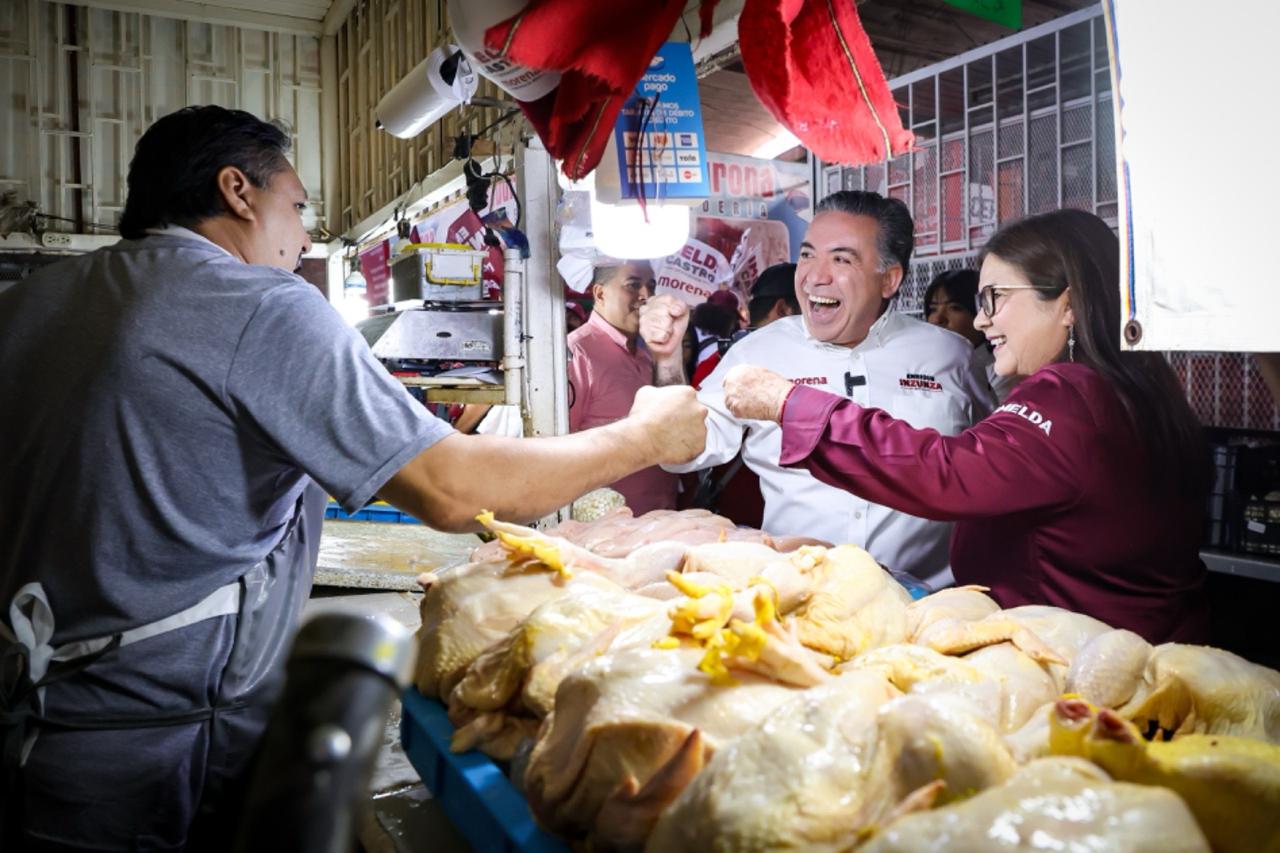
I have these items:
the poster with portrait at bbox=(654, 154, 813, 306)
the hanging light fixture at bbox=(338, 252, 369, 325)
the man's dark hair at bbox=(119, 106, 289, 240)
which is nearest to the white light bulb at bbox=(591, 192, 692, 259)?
the man's dark hair at bbox=(119, 106, 289, 240)

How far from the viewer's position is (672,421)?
2314 mm

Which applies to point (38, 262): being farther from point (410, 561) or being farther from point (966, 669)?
point (966, 669)

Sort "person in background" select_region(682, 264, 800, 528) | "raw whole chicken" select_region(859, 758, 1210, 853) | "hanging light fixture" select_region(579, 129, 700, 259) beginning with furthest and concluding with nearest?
"person in background" select_region(682, 264, 800, 528)
"hanging light fixture" select_region(579, 129, 700, 259)
"raw whole chicken" select_region(859, 758, 1210, 853)

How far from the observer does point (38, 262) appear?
30.9 ft

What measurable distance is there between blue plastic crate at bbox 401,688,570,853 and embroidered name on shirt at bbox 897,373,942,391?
2.04m

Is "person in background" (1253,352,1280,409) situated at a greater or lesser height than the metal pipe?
lesser

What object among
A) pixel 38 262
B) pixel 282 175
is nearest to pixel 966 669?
pixel 282 175

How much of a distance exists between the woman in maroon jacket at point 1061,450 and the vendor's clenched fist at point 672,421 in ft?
0.70

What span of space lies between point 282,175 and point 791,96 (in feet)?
4.14

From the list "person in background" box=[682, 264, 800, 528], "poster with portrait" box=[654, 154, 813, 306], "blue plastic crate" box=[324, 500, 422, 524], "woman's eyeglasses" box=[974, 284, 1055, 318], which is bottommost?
"blue plastic crate" box=[324, 500, 422, 524]

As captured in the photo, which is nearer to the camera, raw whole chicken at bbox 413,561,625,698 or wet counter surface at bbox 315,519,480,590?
raw whole chicken at bbox 413,561,625,698

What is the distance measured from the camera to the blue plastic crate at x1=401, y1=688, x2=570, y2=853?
4.45 feet

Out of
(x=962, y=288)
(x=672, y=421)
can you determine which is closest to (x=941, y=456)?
(x=672, y=421)

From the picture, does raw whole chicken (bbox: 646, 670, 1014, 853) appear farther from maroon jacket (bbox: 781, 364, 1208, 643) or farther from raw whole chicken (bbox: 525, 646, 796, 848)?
maroon jacket (bbox: 781, 364, 1208, 643)
